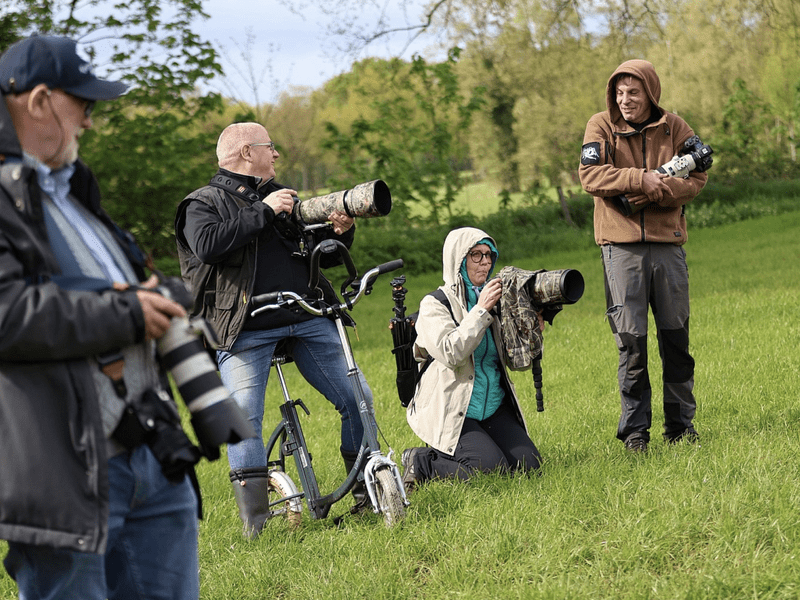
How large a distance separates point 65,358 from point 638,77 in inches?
171

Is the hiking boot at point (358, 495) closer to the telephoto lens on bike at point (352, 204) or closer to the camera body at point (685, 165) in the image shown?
the telephoto lens on bike at point (352, 204)

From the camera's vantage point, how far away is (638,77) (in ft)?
18.2

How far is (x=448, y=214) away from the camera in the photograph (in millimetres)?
21484

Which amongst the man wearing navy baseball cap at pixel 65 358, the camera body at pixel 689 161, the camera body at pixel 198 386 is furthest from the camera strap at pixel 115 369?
the camera body at pixel 689 161

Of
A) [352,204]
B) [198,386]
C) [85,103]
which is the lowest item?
[198,386]

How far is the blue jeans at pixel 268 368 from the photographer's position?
484 centimetres

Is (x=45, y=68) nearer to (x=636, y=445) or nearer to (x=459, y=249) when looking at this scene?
(x=459, y=249)

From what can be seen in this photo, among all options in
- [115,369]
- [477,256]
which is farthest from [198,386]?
[477,256]

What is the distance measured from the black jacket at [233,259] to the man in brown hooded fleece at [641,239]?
6.15ft

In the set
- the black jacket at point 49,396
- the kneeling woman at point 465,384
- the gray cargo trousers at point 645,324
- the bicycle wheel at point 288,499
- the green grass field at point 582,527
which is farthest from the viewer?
the gray cargo trousers at point 645,324

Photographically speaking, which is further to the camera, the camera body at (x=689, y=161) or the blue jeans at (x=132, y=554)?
the camera body at (x=689, y=161)

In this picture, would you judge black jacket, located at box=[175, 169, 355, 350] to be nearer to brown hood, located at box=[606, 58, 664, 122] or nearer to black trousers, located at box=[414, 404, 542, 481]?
black trousers, located at box=[414, 404, 542, 481]

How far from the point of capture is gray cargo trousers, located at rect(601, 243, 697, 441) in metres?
5.63

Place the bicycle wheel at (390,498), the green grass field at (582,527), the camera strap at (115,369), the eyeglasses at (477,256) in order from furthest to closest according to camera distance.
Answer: the eyeglasses at (477,256), the bicycle wheel at (390,498), the green grass field at (582,527), the camera strap at (115,369)
